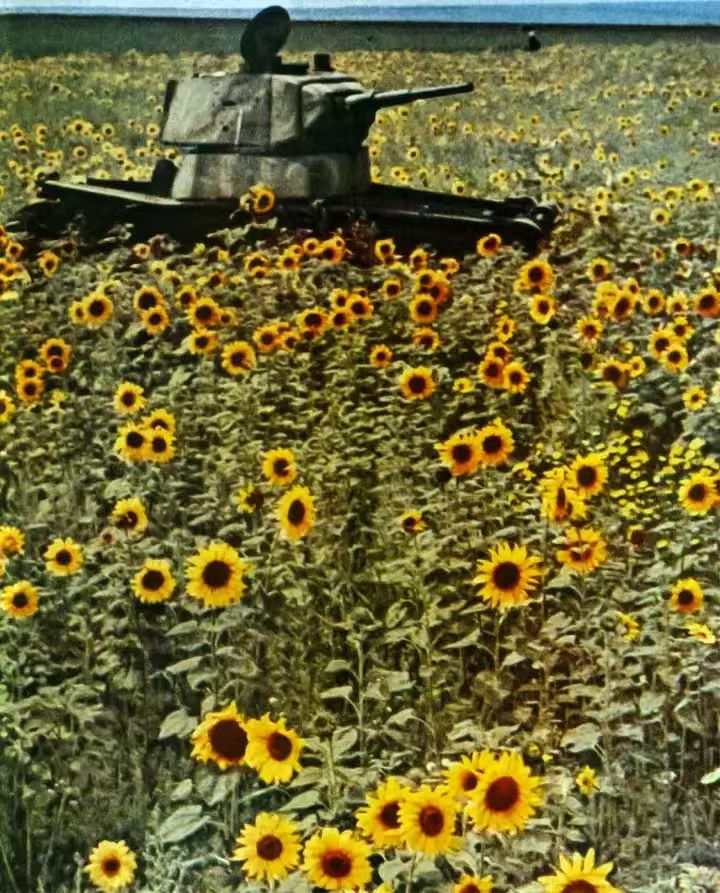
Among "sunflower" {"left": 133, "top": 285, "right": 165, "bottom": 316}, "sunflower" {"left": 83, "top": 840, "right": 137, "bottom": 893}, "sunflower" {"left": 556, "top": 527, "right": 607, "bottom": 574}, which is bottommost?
"sunflower" {"left": 83, "top": 840, "right": 137, "bottom": 893}

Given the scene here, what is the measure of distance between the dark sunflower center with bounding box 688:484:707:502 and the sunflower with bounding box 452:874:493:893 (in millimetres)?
691

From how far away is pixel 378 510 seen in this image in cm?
213

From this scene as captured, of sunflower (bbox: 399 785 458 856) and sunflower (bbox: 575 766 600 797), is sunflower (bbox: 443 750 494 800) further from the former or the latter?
sunflower (bbox: 575 766 600 797)

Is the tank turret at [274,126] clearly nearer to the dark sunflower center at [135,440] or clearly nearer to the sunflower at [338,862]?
the dark sunflower center at [135,440]

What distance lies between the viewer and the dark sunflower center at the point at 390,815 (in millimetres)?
1839

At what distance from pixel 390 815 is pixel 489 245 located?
3.51ft

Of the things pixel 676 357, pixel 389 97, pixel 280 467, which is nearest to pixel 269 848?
pixel 280 467

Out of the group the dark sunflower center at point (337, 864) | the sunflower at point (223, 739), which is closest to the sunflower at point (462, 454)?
the sunflower at point (223, 739)

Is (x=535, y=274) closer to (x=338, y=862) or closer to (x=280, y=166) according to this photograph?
(x=280, y=166)

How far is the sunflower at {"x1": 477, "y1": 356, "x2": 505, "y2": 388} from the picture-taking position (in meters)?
2.19

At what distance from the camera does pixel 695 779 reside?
200 centimetres

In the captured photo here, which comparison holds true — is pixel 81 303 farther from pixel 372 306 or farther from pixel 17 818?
pixel 17 818

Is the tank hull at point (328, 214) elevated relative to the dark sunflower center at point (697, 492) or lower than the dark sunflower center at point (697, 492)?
elevated

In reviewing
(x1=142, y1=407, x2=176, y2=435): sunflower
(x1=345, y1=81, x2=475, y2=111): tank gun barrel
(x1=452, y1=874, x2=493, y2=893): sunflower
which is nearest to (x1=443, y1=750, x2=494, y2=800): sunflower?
(x1=452, y1=874, x2=493, y2=893): sunflower
